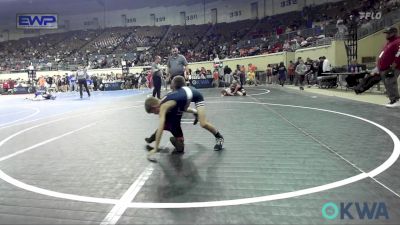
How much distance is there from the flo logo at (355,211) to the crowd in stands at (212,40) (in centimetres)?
1869

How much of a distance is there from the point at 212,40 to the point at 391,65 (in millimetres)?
32397

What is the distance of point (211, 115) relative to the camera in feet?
30.3

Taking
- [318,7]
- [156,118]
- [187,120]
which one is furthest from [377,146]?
[318,7]

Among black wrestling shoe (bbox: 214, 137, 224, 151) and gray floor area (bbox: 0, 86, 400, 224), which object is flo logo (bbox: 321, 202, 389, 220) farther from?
black wrestling shoe (bbox: 214, 137, 224, 151)

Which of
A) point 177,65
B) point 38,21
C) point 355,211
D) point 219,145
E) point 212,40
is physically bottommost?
point 355,211

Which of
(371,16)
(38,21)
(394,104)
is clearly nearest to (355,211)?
(394,104)

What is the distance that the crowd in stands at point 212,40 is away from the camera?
1028 inches

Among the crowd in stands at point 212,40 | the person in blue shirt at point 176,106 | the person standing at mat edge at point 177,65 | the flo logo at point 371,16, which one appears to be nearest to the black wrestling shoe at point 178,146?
the person in blue shirt at point 176,106

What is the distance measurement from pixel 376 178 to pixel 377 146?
155 centimetres

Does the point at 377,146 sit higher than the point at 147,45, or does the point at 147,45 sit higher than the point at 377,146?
the point at 147,45

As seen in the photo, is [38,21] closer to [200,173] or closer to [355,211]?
[200,173]

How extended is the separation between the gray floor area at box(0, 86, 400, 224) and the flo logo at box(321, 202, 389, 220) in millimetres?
25

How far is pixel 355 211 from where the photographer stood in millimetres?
2996

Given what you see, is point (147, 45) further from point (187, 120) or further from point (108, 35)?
point (187, 120)
